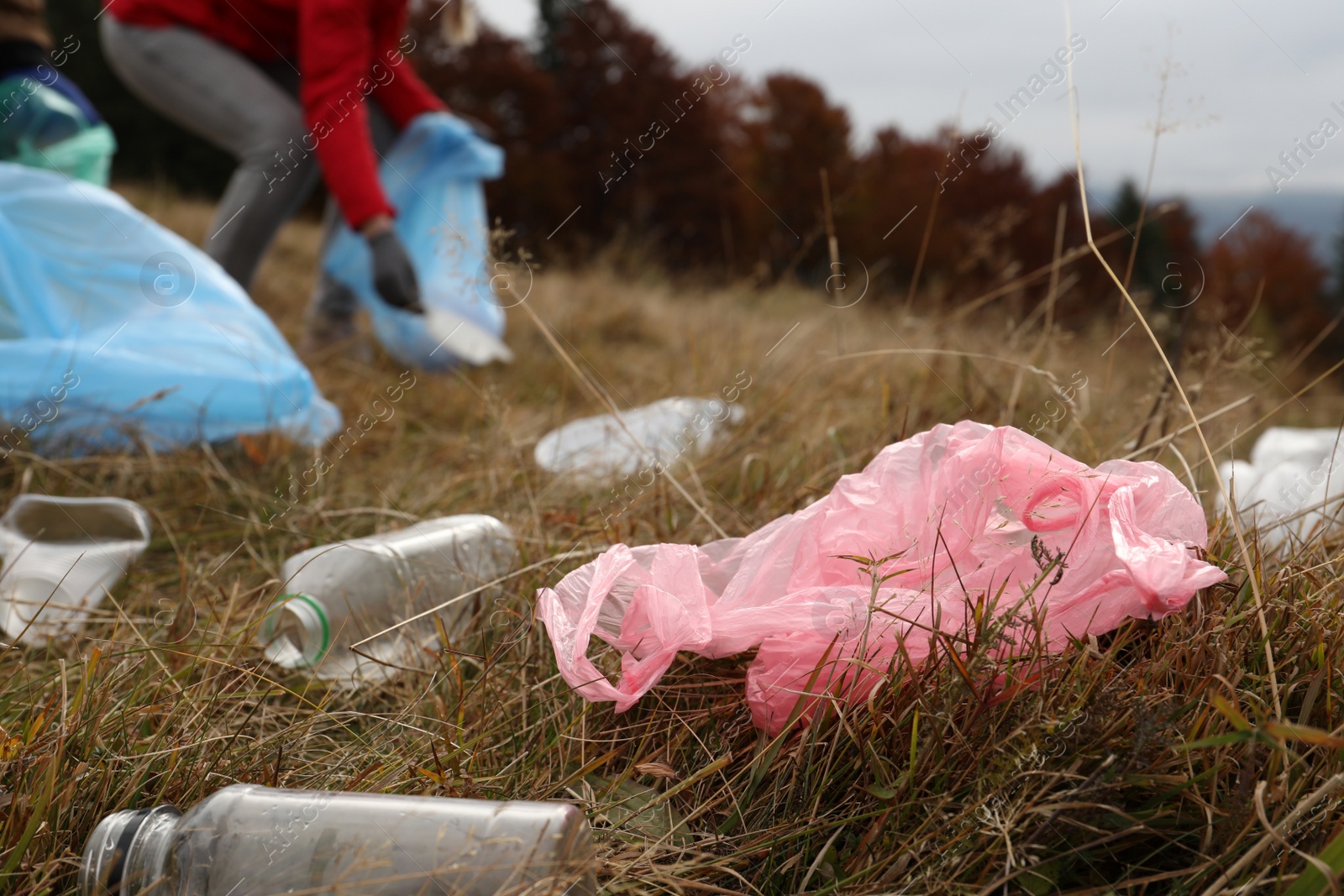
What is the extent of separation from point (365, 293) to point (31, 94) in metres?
1.03

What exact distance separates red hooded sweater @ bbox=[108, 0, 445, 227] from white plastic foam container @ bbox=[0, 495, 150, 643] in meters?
1.24

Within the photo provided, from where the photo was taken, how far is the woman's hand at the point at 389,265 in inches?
95.9

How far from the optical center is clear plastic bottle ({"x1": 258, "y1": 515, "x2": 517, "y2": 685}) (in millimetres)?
1187

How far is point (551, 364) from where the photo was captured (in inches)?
Answer: 118

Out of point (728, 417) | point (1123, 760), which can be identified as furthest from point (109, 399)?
point (1123, 760)

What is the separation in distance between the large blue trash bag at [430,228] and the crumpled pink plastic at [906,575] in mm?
2056

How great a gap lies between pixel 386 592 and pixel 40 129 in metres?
1.78

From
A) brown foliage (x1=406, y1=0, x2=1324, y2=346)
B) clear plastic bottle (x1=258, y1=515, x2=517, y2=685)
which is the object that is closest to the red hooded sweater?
clear plastic bottle (x1=258, y1=515, x2=517, y2=685)

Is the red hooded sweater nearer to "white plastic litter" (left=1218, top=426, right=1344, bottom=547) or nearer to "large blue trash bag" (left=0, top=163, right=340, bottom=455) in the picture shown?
"large blue trash bag" (left=0, top=163, right=340, bottom=455)

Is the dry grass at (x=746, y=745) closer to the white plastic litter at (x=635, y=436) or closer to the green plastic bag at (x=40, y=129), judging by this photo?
the white plastic litter at (x=635, y=436)

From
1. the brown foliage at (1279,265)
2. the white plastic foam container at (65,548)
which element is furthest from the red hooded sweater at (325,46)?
the brown foliage at (1279,265)

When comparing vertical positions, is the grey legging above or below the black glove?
above

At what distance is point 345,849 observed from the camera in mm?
736

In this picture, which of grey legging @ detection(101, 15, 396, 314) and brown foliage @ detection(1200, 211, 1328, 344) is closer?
grey legging @ detection(101, 15, 396, 314)
